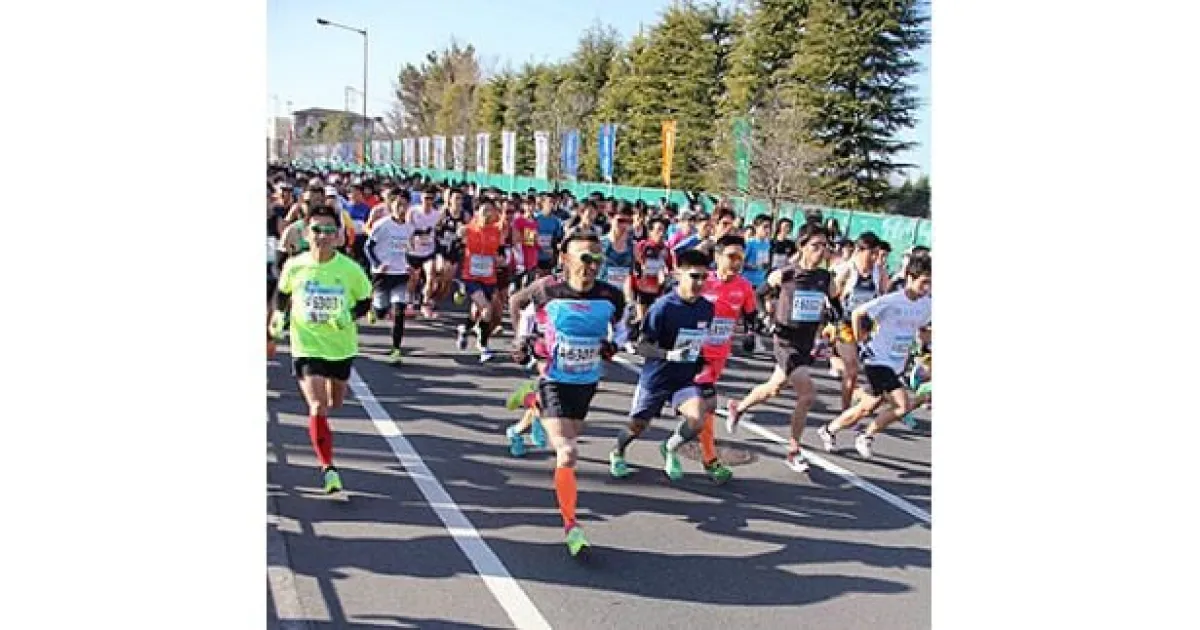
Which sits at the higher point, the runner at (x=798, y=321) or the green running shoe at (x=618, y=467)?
the runner at (x=798, y=321)

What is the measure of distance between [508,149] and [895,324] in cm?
871

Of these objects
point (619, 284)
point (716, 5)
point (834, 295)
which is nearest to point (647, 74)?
point (716, 5)

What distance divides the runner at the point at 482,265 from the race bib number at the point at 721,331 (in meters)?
3.30

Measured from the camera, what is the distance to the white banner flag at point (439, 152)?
11660 millimetres

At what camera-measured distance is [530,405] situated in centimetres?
598

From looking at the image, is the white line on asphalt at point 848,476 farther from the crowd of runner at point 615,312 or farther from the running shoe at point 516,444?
the running shoe at point 516,444

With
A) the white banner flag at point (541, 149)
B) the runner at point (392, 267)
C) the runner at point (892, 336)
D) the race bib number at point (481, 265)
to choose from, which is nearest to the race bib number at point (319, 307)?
the runner at point (892, 336)

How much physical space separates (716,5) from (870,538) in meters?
4.89

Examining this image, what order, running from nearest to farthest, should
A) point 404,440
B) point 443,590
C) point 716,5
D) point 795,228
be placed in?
point 443,590
point 404,440
point 716,5
point 795,228

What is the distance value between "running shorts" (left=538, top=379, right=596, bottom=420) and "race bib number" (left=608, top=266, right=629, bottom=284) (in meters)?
4.61

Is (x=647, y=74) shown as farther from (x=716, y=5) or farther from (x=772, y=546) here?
(x=772, y=546)

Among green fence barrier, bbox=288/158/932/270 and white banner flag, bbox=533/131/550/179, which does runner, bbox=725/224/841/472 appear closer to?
green fence barrier, bbox=288/158/932/270

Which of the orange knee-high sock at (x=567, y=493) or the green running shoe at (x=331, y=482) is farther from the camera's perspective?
the green running shoe at (x=331, y=482)

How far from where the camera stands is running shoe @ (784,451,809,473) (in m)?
6.25
